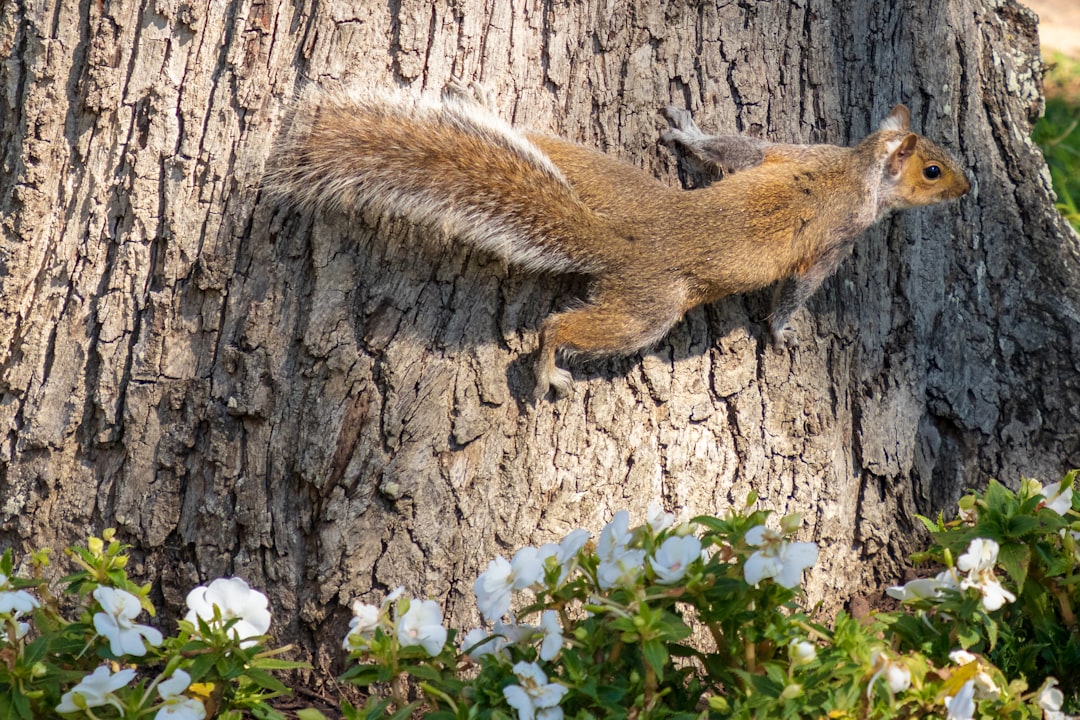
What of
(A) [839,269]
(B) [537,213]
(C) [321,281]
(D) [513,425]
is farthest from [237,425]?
(A) [839,269]

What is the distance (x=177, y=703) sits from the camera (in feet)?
5.06

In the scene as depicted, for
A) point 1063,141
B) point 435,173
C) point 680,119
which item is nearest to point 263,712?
point 435,173

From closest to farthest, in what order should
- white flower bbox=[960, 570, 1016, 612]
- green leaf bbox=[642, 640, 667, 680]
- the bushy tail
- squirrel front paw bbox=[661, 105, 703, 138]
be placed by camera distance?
green leaf bbox=[642, 640, 667, 680] < white flower bbox=[960, 570, 1016, 612] < the bushy tail < squirrel front paw bbox=[661, 105, 703, 138]

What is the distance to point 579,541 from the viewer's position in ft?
5.34

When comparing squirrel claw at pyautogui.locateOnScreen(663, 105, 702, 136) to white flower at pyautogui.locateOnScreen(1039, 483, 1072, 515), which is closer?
white flower at pyautogui.locateOnScreen(1039, 483, 1072, 515)

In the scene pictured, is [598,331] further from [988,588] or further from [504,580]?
[988,588]

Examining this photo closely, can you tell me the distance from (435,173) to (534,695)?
4.15 feet

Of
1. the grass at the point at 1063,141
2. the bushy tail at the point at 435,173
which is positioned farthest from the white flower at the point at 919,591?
the grass at the point at 1063,141

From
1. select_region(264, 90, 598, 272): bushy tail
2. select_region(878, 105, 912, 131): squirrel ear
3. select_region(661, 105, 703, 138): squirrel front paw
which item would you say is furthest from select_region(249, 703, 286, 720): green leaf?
select_region(878, 105, 912, 131): squirrel ear

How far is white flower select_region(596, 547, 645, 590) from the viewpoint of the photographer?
1539mm

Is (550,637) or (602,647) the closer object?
(550,637)

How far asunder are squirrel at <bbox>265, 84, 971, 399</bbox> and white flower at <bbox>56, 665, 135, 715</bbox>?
45.0 inches

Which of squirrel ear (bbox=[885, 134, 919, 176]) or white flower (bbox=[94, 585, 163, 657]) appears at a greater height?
squirrel ear (bbox=[885, 134, 919, 176])

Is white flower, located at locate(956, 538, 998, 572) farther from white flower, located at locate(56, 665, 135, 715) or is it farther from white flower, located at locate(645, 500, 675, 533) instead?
white flower, located at locate(56, 665, 135, 715)
